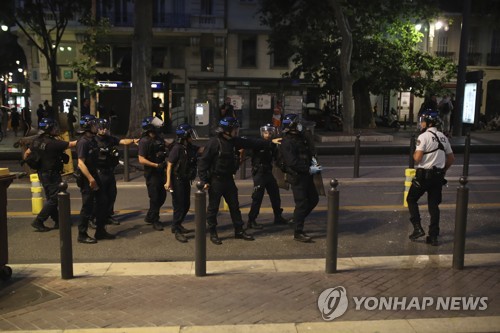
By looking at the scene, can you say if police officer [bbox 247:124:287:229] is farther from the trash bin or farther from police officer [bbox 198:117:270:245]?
the trash bin

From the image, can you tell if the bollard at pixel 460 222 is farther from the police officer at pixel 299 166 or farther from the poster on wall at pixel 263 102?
the poster on wall at pixel 263 102

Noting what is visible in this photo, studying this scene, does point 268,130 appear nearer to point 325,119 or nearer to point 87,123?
point 87,123

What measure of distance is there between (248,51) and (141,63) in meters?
13.5

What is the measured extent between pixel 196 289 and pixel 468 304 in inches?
104

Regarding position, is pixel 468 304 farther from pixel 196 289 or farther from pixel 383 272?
pixel 196 289

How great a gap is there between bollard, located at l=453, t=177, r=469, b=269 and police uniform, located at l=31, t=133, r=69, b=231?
210 inches

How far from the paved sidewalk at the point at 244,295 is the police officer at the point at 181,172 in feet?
4.71

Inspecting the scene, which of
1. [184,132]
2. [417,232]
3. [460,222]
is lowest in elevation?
[417,232]

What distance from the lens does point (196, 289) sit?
5.28 meters

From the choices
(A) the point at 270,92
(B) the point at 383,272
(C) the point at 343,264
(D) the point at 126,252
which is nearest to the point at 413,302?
(B) the point at 383,272

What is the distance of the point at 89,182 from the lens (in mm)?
7098

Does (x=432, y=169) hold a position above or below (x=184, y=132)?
below

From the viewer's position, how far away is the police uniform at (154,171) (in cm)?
796

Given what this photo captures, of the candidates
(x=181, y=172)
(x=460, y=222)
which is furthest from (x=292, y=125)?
(x=460, y=222)
